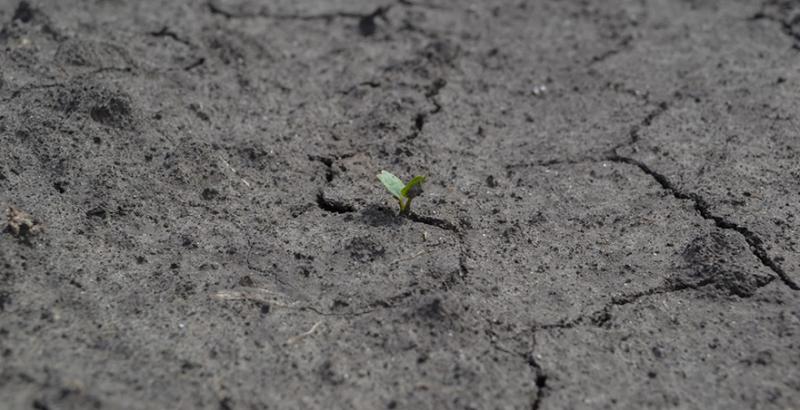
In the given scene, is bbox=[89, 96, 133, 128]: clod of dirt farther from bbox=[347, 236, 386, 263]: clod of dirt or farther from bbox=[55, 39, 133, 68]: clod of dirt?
bbox=[347, 236, 386, 263]: clod of dirt

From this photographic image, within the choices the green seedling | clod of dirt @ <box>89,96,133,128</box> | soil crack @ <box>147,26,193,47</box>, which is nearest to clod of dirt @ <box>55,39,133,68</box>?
soil crack @ <box>147,26,193,47</box>

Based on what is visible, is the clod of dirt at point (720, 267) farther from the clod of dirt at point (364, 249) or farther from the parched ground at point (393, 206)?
the clod of dirt at point (364, 249)

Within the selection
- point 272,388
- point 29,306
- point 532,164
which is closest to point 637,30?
point 532,164

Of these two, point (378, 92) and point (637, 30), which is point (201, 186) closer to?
point (378, 92)

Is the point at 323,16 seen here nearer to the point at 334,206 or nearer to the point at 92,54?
the point at 92,54

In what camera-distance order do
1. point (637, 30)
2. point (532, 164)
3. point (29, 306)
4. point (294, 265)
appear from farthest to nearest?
A: point (637, 30)
point (532, 164)
point (294, 265)
point (29, 306)

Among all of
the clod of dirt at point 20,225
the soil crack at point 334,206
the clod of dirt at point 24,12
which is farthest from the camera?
the clod of dirt at point 24,12

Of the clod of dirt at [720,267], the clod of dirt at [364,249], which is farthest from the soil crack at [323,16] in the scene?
the clod of dirt at [720,267]

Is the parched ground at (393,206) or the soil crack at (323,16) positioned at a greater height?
the soil crack at (323,16)

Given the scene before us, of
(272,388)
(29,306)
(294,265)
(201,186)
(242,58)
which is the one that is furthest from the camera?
(242,58)
